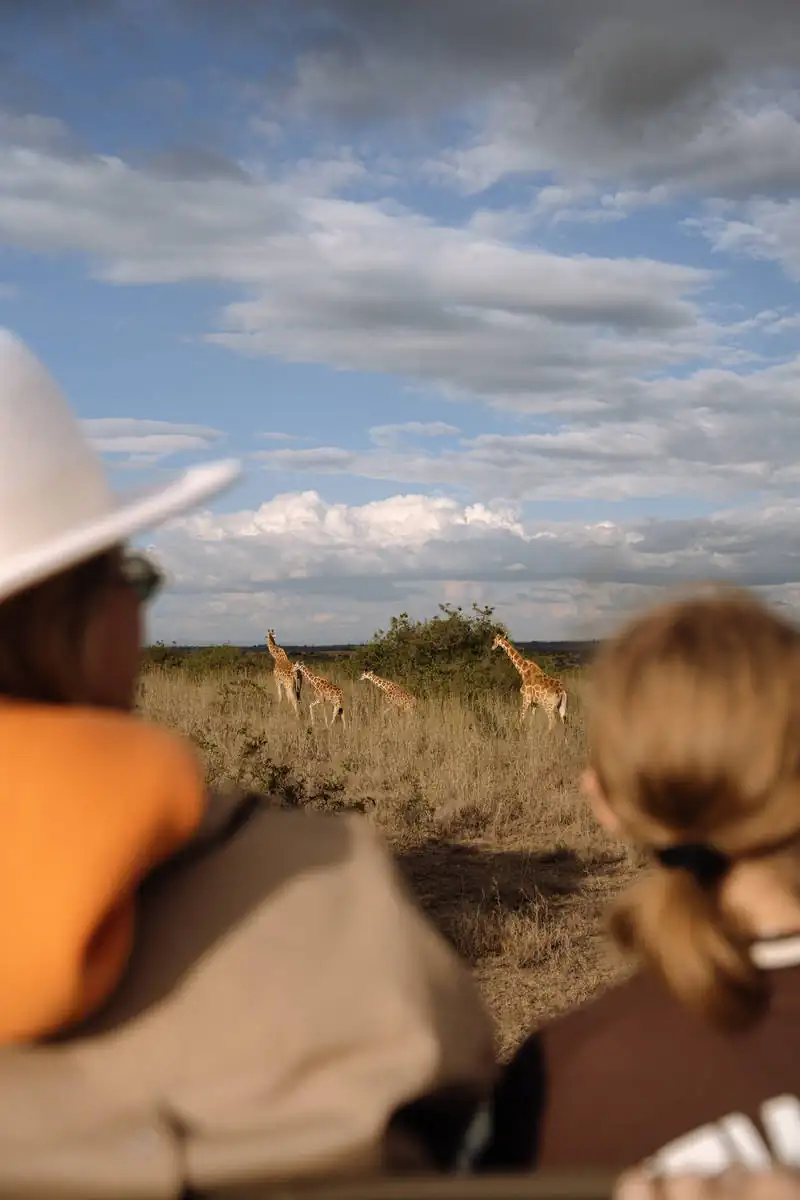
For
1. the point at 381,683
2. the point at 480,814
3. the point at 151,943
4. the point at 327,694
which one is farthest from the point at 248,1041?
the point at 327,694

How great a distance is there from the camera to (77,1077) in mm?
1097

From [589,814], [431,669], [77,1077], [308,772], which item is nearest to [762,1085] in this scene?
[77,1077]

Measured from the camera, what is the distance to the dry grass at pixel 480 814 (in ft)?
17.7

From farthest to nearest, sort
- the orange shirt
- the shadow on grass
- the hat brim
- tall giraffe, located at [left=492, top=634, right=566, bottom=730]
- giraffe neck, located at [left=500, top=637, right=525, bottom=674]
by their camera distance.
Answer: giraffe neck, located at [left=500, top=637, right=525, bottom=674]
tall giraffe, located at [left=492, top=634, right=566, bottom=730]
the shadow on grass
the hat brim
the orange shirt

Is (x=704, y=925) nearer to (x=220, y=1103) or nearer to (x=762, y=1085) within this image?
(x=762, y=1085)

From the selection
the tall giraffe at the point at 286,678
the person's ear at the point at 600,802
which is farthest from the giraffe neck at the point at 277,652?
the person's ear at the point at 600,802

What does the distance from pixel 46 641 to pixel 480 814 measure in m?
7.45

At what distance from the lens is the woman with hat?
101 centimetres

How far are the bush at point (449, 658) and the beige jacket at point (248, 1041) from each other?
15.3m

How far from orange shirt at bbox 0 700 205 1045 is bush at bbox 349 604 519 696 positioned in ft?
→ 50.7

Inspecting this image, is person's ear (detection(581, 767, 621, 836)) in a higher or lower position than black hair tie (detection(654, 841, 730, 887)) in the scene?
higher

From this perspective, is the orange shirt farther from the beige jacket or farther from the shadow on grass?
the shadow on grass

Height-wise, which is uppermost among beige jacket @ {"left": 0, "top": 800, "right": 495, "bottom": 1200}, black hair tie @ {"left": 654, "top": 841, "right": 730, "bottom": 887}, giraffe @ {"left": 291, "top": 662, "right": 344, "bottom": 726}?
black hair tie @ {"left": 654, "top": 841, "right": 730, "bottom": 887}

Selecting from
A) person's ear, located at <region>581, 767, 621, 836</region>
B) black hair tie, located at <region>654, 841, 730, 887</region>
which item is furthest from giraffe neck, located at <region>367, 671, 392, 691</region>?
black hair tie, located at <region>654, 841, 730, 887</region>
